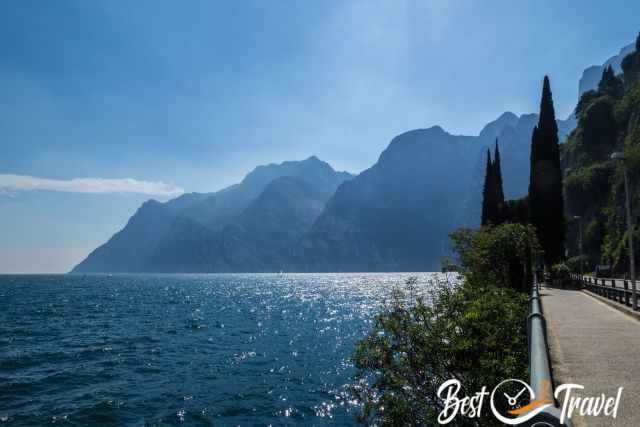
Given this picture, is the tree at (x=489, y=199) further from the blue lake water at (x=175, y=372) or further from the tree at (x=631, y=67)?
the tree at (x=631, y=67)

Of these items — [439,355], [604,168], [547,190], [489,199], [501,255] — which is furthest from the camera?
[604,168]

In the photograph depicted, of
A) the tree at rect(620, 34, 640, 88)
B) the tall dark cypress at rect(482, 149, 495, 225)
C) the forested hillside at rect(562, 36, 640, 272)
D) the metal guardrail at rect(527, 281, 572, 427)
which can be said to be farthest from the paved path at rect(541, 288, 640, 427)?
the tree at rect(620, 34, 640, 88)

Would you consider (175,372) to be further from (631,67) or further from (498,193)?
(631,67)

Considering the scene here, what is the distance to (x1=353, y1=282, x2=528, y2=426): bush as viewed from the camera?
10266mm

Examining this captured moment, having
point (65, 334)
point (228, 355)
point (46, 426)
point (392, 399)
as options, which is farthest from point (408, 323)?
point (65, 334)

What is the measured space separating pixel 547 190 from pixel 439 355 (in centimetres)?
4583

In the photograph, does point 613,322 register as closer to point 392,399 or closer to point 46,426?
point 392,399

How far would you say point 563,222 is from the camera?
4856cm

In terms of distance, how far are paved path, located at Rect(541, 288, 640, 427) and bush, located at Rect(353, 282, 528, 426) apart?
4.00 feet

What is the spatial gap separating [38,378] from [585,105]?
92.3 m

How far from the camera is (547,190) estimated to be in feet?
162

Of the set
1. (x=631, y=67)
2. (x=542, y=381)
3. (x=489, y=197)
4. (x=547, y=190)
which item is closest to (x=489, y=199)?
(x=489, y=197)

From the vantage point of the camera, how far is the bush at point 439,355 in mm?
10266

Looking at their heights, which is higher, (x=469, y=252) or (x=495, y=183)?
(x=495, y=183)
